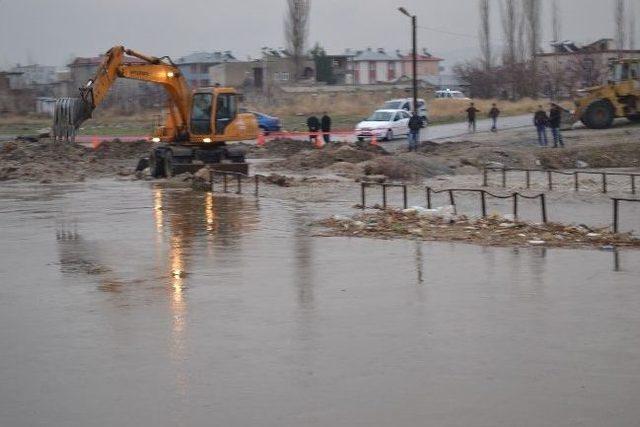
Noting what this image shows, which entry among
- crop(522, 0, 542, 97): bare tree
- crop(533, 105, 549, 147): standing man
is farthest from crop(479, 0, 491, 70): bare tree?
crop(533, 105, 549, 147): standing man

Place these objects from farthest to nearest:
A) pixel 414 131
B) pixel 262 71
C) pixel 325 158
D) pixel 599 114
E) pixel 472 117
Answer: pixel 262 71
pixel 472 117
pixel 599 114
pixel 414 131
pixel 325 158

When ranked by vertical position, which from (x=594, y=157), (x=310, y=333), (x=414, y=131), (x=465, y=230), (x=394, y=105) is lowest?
(x=310, y=333)

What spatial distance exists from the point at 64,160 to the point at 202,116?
874cm

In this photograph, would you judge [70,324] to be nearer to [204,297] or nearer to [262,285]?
[204,297]

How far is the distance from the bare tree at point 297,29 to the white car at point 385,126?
130 ft

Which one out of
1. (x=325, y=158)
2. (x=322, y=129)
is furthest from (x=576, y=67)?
(x=325, y=158)

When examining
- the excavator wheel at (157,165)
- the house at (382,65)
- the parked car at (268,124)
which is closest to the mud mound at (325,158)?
the excavator wheel at (157,165)

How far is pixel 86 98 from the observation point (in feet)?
110

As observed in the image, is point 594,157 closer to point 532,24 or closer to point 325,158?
point 325,158

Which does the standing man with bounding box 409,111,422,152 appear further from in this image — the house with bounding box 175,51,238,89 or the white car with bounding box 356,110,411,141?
the house with bounding box 175,51,238,89

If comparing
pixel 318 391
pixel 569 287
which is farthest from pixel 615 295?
pixel 318 391

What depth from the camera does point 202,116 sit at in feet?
108

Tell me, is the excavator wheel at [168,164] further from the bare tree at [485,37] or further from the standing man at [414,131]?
the bare tree at [485,37]

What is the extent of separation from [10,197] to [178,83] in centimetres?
677
